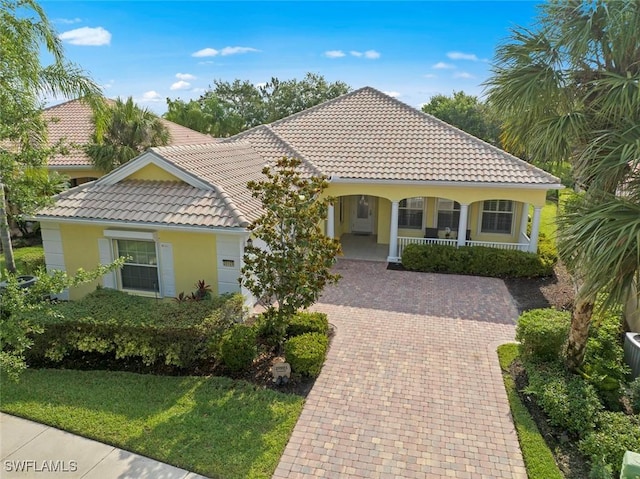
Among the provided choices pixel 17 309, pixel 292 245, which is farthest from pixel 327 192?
pixel 17 309

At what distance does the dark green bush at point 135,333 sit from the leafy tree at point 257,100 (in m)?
32.4

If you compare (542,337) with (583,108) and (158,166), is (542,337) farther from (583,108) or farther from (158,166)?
(158,166)

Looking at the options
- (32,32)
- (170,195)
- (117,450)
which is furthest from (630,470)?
(32,32)

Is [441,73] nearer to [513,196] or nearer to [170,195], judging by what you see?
[513,196]

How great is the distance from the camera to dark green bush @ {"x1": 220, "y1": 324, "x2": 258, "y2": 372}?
8.91 metres

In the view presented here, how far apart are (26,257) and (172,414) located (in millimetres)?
12596

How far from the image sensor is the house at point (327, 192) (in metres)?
11.5

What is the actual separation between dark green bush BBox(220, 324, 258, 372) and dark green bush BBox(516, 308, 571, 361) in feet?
19.3

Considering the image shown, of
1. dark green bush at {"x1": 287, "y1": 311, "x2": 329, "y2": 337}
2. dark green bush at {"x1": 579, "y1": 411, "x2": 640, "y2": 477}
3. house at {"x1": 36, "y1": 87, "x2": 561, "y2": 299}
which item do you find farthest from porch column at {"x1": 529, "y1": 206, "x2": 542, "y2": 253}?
dark green bush at {"x1": 287, "y1": 311, "x2": 329, "y2": 337}

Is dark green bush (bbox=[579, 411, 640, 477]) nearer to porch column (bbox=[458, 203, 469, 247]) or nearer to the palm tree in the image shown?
the palm tree

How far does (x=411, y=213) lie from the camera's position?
18750 mm

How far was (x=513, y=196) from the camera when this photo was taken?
15719 mm

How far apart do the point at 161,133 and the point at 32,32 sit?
7.01 metres

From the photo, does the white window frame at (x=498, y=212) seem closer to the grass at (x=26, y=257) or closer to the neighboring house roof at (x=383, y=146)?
the neighboring house roof at (x=383, y=146)
